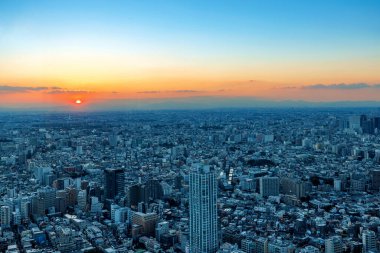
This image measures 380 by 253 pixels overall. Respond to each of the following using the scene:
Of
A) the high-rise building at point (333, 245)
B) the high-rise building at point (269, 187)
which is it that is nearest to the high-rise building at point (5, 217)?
the high-rise building at point (333, 245)

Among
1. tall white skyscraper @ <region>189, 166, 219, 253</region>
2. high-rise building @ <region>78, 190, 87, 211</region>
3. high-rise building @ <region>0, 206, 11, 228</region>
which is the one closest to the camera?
tall white skyscraper @ <region>189, 166, 219, 253</region>

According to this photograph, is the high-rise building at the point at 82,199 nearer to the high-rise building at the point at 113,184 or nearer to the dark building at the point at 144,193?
the high-rise building at the point at 113,184

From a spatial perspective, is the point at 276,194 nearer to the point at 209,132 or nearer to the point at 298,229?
the point at 298,229

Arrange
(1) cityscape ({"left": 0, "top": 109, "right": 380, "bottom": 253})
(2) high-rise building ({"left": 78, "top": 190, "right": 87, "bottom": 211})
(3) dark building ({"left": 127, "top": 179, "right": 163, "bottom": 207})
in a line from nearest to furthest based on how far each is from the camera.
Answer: (1) cityscape ({"left": 0, "top": 109, "right": 380, "bottom": 253}) < (3) dark building ({"left": 127, "top": 179, "right": 163, "bottom": 207}) < (2) high-rise building ({"left": 78, "top": 190, "right": 87, "bottom": 211})

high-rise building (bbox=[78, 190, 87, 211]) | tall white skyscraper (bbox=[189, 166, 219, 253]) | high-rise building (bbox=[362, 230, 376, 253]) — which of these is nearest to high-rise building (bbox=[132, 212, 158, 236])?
tall white skyscraper (bbox=[189, 166, 219, 253])

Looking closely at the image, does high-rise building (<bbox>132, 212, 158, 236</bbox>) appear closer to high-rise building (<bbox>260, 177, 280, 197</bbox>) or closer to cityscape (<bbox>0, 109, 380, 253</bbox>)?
cityscape (<bbox>0, 109, 380, 253</bbox>)
